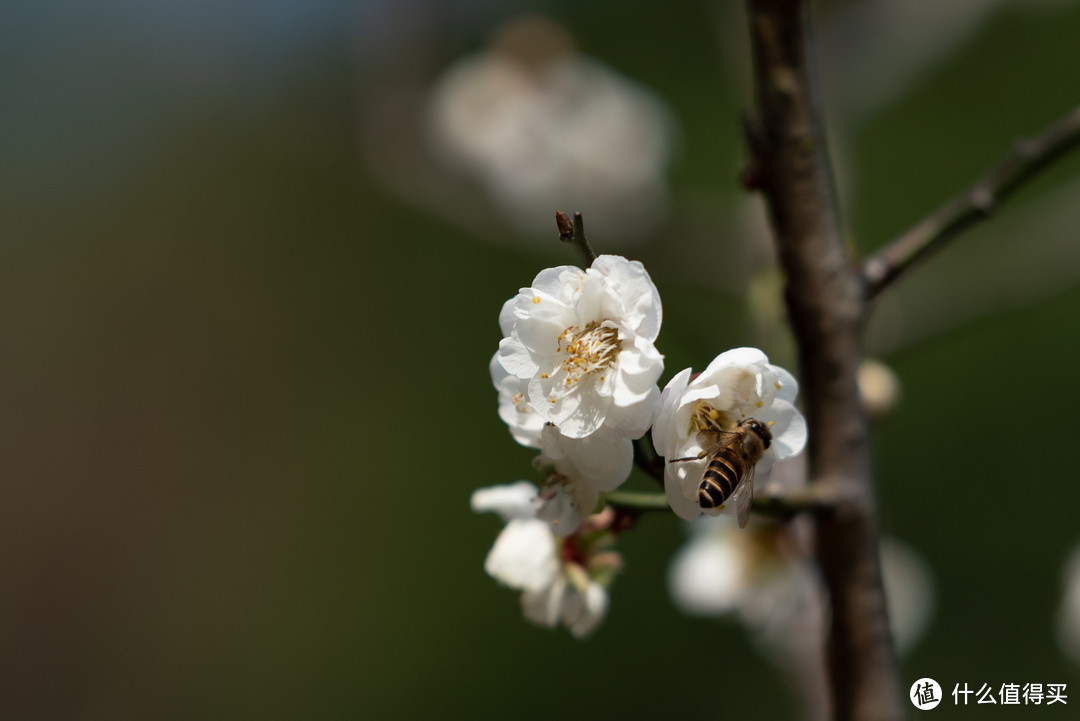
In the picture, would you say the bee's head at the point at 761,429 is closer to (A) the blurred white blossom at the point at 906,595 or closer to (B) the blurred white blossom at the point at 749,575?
(B) the blurred white blossom at the point at 749,575

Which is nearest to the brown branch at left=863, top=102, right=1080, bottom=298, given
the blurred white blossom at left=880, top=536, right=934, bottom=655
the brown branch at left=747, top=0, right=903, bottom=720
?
the brown branch at left=747, top=0, right=903, bottom=720

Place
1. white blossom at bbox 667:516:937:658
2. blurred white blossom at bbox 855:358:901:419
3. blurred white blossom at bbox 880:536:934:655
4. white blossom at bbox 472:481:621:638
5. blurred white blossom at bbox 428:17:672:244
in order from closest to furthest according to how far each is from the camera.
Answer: white blossom at bbox 472:481:621:638 → blurred white blossom at bbox 855:358:901:419 → white blossom at bbox 667:516:937:658 → blurred white blossom at bbox 880:536:934:655 → blurred white blossom at bbox 428:17:672:244

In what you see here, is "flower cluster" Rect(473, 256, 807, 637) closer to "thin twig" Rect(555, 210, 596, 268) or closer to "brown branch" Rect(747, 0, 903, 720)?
"thin twig" Rect(555, 210, 596, 268)

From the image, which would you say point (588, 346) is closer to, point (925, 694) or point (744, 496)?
point (744, 496)

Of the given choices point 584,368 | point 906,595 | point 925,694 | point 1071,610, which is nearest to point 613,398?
point 584,368

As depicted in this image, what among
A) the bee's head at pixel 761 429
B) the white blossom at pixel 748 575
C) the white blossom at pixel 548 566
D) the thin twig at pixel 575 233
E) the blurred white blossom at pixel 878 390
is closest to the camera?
the thin twig at pixel 575 233

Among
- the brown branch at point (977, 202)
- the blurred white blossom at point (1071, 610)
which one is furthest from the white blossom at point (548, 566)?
the blurred white blossom at point (1071, 610)

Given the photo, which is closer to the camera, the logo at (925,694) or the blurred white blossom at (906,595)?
the logo at (925,694)
